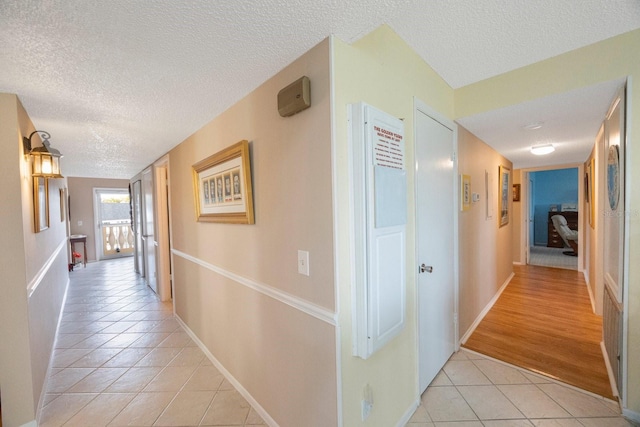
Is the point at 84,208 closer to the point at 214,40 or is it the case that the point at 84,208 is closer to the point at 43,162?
the point at 43,162

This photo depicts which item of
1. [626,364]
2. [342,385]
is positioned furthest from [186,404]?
[626,364]

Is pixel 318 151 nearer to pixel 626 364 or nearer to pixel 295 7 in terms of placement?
pixel 295 7

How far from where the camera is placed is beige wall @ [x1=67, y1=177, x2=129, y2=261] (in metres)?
6.55

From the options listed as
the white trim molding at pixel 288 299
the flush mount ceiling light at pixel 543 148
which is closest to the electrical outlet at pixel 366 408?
the white trim molding at pixel 288 299

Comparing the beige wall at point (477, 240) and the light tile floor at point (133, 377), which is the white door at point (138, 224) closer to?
the light tile floor at point (133, 377)

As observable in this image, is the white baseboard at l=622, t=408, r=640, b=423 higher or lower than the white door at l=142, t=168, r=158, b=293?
lower

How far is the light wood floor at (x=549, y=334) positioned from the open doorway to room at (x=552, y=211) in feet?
9.65

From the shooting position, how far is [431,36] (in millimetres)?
1434

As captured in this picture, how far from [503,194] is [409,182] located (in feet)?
10.0

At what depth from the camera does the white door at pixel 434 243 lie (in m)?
1.76

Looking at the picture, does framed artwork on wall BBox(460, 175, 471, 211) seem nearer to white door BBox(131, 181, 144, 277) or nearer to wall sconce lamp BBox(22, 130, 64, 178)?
wall sconce lamp BBox(22, 130, 64, 178)

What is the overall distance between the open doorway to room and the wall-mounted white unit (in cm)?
646

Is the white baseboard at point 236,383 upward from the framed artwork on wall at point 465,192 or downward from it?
downward

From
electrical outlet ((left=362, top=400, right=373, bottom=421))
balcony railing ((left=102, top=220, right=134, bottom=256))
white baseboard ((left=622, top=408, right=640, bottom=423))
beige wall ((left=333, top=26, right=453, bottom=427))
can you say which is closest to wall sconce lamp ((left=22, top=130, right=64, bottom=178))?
beige wall ((left=333, top=26, right=453, bottom=427))
